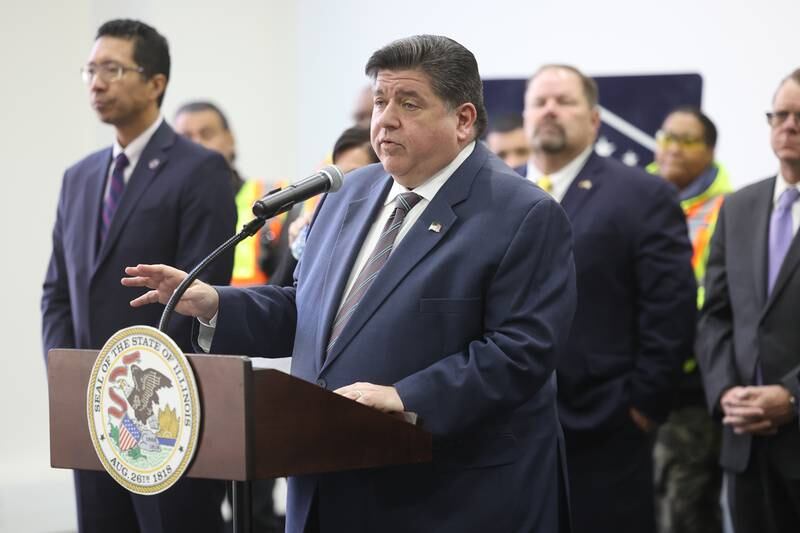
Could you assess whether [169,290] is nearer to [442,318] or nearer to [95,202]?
[442,318]

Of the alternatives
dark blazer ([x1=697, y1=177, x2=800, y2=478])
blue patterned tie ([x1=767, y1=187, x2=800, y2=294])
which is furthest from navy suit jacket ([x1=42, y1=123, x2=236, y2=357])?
blue patterned tie ([x1=767, y1=187, x2=800, y2=294])

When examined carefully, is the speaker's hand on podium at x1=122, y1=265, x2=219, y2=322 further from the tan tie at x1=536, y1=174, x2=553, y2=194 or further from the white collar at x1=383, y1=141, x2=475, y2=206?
the tan tie at x1=536, y1=174, x2=553, y2=194

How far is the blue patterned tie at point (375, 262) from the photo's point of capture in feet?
8.29

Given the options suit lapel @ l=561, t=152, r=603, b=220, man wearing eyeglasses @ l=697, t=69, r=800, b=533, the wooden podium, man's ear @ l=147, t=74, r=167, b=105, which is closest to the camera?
the wooden podium

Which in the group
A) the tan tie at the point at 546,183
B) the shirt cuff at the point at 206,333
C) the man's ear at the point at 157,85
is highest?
the man's ear at the point at 157,85

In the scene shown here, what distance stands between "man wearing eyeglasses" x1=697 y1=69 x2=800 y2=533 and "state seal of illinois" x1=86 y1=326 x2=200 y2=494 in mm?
2027

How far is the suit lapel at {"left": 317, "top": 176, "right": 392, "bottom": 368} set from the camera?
100 inches

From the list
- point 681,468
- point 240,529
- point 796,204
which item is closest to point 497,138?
point 681,468

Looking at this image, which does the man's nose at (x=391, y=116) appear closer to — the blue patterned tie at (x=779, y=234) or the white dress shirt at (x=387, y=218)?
the white dress shirt at (x=387, y=218)

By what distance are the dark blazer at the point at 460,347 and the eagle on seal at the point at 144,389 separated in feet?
1.62

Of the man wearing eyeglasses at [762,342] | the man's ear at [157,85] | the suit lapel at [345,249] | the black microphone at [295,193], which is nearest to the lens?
the black microphone at [295,193]

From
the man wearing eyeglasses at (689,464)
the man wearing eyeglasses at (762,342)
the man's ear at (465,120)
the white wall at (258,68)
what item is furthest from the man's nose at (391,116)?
the white wall at (258,68)

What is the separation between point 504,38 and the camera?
6656 mm

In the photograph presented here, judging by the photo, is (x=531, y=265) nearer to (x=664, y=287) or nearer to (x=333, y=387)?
(x=333, y=387)
